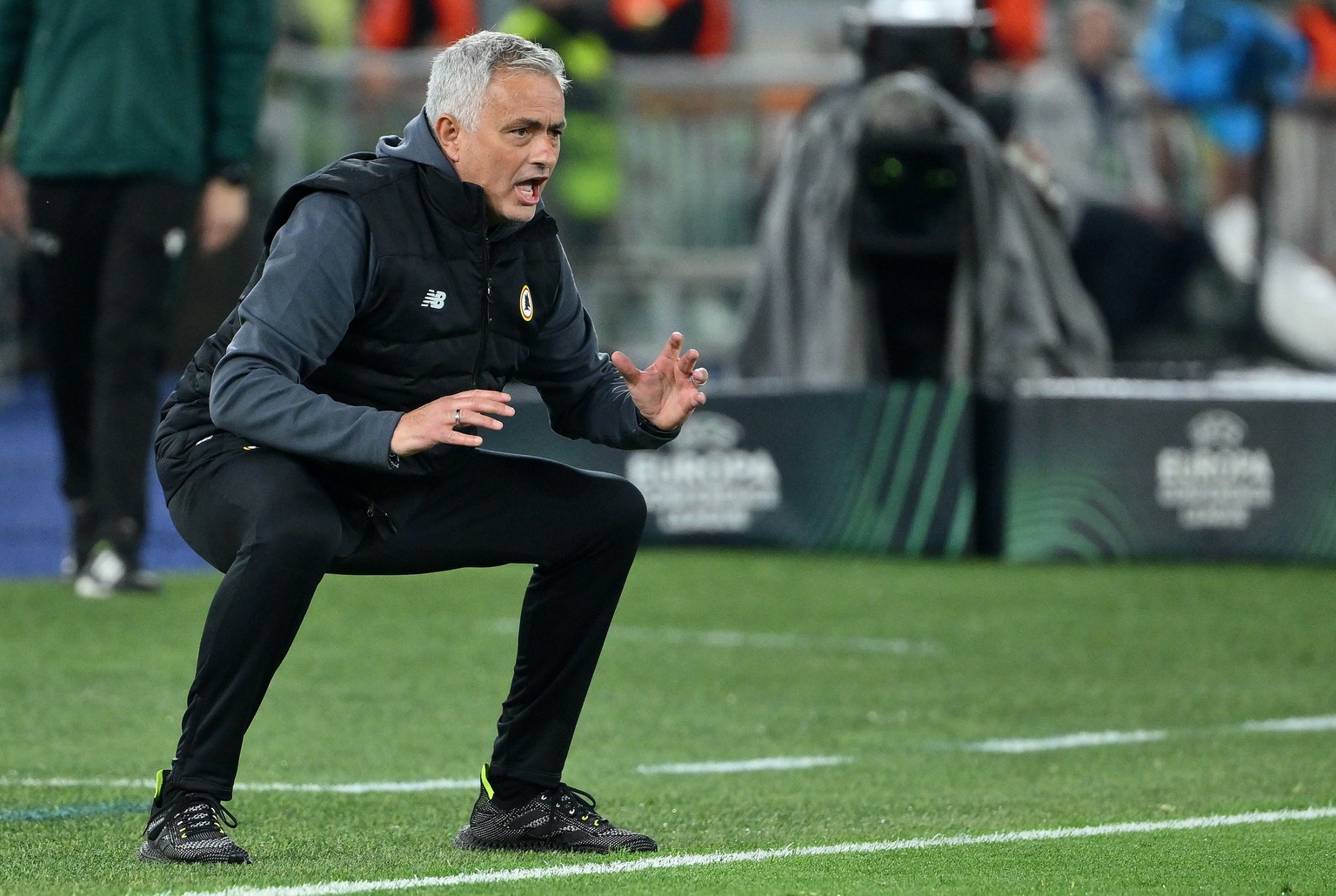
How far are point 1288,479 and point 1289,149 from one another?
4460 millimetres

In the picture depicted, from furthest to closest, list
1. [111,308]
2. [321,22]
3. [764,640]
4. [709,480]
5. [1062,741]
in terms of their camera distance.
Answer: [321,22] → [709,480] → [111,308] → [764,640] → [1062,741]

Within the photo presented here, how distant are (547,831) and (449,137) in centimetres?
134

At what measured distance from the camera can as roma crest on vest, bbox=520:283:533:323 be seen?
4906 millimetres

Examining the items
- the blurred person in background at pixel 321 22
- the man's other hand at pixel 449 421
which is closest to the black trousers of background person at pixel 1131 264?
the blurred person in background at pixel 321 22

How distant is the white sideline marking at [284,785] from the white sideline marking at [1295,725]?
90.6 inches

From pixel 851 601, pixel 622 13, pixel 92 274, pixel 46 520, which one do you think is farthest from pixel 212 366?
pixel 622 13

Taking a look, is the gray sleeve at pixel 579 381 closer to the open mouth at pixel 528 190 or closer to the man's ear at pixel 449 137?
the open mouth at pixel 528 190

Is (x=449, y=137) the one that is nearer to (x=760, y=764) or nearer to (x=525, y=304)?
(x=525, y=304)

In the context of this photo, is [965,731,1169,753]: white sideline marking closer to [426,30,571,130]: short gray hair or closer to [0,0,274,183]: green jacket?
[426,30,571,130]: short gray hair

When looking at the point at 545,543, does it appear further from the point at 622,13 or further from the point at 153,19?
the point at 622,13

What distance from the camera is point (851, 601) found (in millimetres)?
9539

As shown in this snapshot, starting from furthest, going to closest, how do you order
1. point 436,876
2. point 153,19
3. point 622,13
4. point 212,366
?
1. point 622,13
2. point 153,19
3. point 212,366
4. point 436,876

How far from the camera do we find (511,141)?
186 inches

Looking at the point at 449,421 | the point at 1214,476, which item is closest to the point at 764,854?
the point at 449,421
